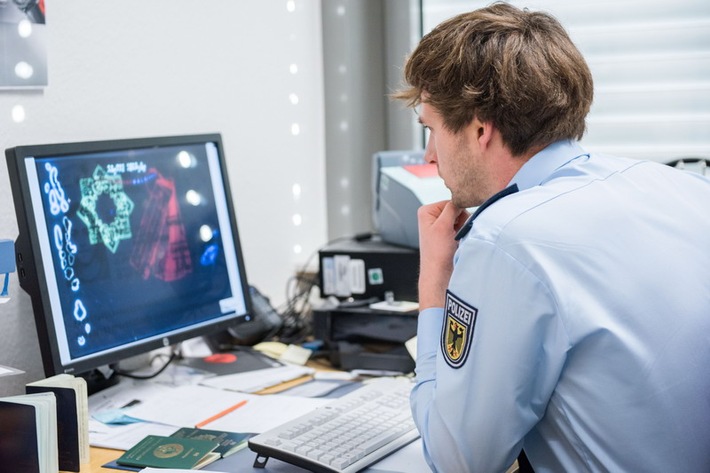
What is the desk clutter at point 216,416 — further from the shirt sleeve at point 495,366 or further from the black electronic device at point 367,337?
the shirt sleeve at point 495,366

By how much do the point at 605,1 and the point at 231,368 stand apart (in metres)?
1.39

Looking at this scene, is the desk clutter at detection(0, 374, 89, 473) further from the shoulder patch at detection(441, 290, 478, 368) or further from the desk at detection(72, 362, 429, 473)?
the shoulder patch at detection(441, 290, 478, 368)

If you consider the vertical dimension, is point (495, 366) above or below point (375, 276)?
above

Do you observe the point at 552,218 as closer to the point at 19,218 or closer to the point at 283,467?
the point at 283,467

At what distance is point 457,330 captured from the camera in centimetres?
115

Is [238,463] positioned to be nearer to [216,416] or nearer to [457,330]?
[216,416]

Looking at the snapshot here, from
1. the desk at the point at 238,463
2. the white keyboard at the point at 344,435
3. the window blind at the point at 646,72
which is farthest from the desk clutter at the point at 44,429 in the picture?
the window blind at the point at 646,72

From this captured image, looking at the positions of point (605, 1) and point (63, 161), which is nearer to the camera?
point (63, 161)

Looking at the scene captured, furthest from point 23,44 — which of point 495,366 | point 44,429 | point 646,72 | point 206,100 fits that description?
point 646,72

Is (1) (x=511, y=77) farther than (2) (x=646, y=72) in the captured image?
No

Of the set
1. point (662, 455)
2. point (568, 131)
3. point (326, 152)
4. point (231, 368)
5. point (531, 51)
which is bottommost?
point (231, 368)

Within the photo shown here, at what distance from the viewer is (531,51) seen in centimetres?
128

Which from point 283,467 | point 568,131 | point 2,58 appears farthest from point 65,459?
point 568,131

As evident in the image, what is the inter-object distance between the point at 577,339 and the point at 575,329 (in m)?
0.01
